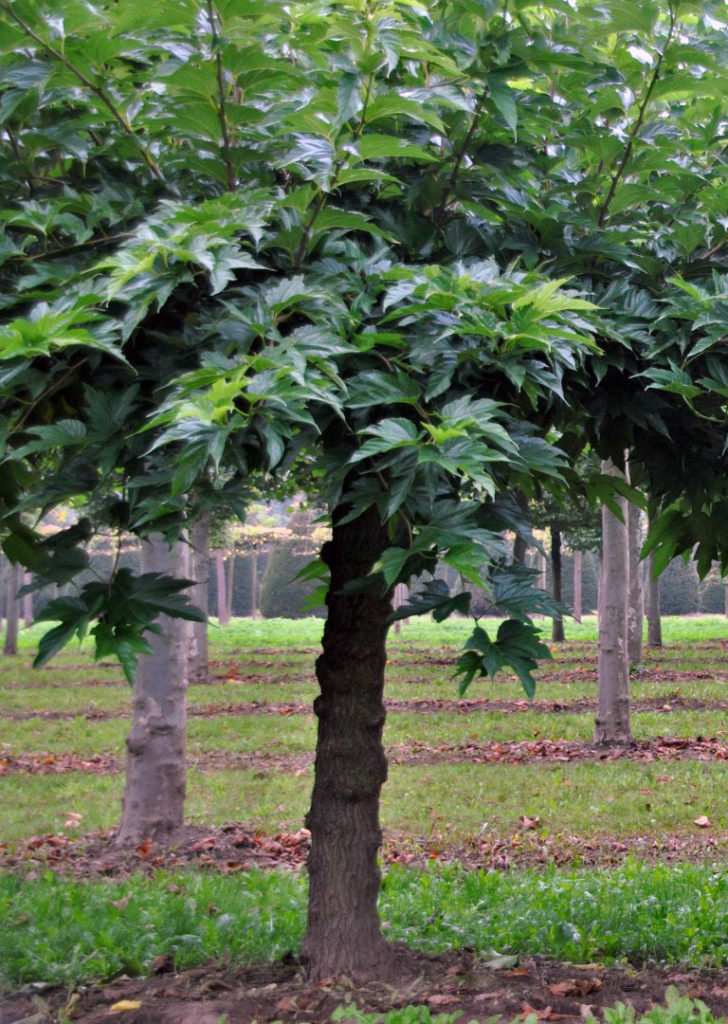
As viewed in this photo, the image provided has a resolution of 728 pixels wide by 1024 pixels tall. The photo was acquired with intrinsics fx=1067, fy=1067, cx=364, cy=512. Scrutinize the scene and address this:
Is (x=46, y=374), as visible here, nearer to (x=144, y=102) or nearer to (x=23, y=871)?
(x=144, y=102)

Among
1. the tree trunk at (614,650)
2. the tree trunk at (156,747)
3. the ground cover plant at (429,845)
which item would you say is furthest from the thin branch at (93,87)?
the tree trunk at (614,650)

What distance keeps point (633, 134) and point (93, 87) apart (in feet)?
5.30

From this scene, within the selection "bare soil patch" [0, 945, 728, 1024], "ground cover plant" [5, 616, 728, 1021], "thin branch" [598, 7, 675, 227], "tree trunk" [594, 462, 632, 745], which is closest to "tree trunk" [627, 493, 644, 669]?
"ground cover plant" [5, 616, 728, 1021]

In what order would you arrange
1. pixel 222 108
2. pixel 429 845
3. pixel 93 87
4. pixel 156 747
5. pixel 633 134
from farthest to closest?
1. pixel 429 845
2. pixel 156 747
3. pixel 633 134
4. pixel 93 87
5. pixel 222 108

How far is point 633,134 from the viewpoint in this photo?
3.29 m

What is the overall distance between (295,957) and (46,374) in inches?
122

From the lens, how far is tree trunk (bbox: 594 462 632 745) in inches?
429

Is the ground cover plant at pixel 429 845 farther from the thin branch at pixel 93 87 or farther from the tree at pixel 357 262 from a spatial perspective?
the thin branch at pixel 93 87

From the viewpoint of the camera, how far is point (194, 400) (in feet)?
7.16

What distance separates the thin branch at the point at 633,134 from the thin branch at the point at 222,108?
1.20 m

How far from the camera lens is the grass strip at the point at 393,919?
191 inches

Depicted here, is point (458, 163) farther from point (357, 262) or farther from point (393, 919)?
point (393, 919)

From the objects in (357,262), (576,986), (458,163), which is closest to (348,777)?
(576,986)

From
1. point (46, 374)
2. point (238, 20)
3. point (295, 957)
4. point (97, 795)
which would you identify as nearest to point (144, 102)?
point (238, 20)
